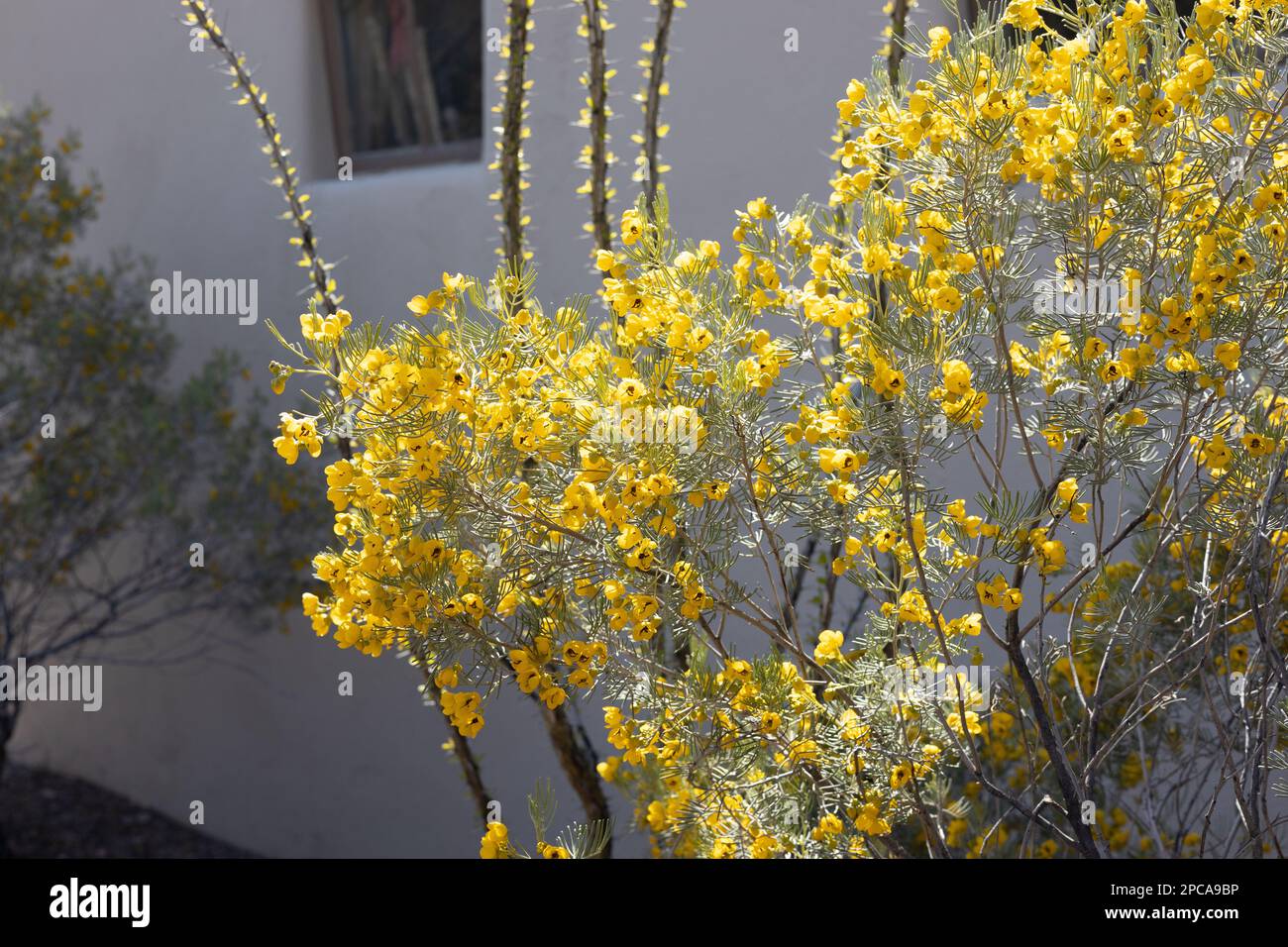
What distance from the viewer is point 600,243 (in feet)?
10.7

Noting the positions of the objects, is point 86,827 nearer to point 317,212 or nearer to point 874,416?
point 317,212

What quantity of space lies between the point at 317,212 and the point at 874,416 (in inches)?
155

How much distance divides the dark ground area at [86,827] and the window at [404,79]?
3375 millimetres

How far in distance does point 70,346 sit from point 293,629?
1573mm

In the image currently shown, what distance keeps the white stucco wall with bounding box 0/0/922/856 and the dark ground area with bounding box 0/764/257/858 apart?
0.29 ft

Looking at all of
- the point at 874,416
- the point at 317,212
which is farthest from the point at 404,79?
the point at 874,416

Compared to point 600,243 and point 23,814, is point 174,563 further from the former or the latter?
point 600,243

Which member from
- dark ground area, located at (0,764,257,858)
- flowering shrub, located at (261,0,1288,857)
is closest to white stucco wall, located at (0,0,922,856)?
dark ground area, located at (0,764,257,858)

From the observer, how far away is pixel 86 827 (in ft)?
20.4

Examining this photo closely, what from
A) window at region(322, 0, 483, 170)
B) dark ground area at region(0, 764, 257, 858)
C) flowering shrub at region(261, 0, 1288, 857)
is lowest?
dark ground area at region(0, 764, 257, 858)

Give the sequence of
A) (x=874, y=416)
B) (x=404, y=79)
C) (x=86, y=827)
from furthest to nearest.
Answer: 1. (x=86, y=827)
2. (x=404, y=79)
3. (x=874, y=416)

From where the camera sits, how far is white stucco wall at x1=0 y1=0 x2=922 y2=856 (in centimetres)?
432

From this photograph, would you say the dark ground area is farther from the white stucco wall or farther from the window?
the window

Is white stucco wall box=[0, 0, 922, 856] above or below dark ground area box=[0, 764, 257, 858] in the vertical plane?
above
